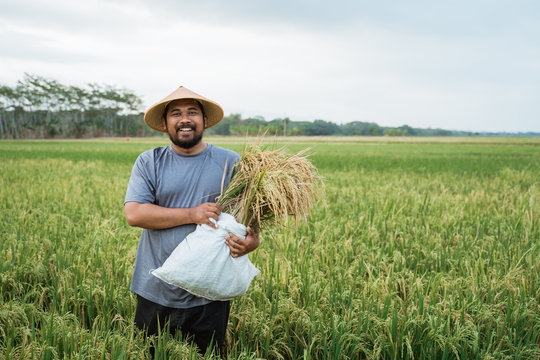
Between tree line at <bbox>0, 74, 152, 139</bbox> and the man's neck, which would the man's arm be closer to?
the man's neck

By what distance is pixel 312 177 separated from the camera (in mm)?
2146

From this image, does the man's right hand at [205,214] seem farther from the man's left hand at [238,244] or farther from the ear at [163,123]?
the ear at [163,123]

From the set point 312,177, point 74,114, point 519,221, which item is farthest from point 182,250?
point 74,114

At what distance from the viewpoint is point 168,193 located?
2.18 metres

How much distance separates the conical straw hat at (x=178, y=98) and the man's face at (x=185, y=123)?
5 centimetres

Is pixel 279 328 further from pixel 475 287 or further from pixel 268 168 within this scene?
pixel 475 287

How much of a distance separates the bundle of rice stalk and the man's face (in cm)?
30

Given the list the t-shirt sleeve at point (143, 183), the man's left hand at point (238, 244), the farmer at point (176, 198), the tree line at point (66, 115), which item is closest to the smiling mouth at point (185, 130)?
the farmer at point (176, 198)

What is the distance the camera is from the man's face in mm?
2121

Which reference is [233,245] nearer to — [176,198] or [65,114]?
[176,198]

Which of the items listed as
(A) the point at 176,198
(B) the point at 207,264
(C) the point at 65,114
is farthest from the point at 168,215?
(C) the point at 65,114

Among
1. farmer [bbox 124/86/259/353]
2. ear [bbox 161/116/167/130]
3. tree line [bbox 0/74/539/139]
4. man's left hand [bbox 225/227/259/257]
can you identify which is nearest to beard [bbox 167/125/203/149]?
farmer [bbox 124/86/259/353]

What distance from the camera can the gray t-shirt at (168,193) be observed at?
2.13 m

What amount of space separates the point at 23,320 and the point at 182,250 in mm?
1380
